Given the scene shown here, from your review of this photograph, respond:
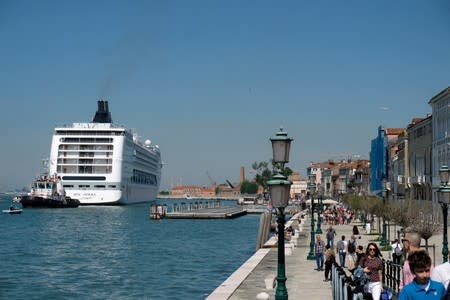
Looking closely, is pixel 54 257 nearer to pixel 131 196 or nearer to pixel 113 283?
pixel 113 283

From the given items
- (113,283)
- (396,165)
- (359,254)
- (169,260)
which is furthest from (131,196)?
(359,254)

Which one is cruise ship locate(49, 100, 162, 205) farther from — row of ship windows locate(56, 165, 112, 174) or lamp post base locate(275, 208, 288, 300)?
lamp post base locate(275, 208, 288, 300)

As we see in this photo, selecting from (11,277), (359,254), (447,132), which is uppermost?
(447,132)

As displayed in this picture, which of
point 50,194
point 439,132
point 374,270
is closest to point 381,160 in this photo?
point 439,132

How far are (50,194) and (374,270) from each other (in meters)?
102

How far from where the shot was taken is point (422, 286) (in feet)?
20.1

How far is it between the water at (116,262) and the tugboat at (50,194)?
148 ft

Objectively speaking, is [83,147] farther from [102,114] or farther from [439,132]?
[439,132]

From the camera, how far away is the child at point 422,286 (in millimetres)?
6090

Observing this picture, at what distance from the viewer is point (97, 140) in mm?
114188

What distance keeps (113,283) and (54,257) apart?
1196 centimetres

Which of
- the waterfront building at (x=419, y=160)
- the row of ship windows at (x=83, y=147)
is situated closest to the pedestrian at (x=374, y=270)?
the waterfront building at (x=419, y=160)

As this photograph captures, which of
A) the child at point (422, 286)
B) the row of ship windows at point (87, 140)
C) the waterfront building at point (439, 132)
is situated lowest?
the child at point (422, 286)

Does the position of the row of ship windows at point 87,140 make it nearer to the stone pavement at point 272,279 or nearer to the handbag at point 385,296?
the stone pavement at point 272,279
